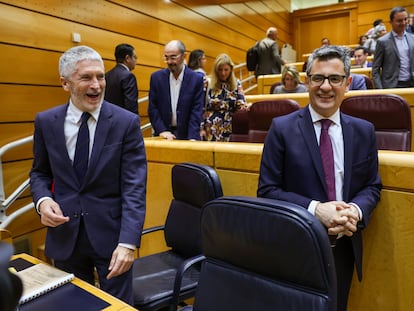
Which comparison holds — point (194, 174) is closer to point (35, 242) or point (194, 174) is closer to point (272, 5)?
point (35, 242)

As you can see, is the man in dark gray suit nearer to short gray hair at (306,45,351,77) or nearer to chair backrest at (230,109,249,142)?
chair backrest at (230,109,249,142)

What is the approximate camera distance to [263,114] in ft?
8.95

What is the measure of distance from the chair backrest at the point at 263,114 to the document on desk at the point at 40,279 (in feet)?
5.99

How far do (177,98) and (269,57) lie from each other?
315cm

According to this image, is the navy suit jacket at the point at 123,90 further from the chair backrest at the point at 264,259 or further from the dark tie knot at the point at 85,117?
the chair backrest at the point at 264,259

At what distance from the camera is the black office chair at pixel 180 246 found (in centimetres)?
162

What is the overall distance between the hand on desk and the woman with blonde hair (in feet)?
5.66

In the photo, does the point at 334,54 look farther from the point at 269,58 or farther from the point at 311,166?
the point at 269,58

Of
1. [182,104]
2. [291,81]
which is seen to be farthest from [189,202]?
[291,81]

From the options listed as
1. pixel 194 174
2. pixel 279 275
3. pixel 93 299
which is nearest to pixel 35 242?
pixel 194 174

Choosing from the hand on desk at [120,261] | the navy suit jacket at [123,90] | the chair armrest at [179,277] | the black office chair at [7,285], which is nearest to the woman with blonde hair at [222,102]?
the navy suit jacket at [123,90]

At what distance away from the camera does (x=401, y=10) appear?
3.60 m

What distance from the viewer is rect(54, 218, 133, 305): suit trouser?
1362 millimetres

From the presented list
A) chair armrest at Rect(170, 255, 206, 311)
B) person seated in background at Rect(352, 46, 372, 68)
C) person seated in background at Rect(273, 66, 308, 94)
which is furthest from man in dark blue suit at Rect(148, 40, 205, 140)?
person seated in background at Rect(352, 46, 372, 68)
